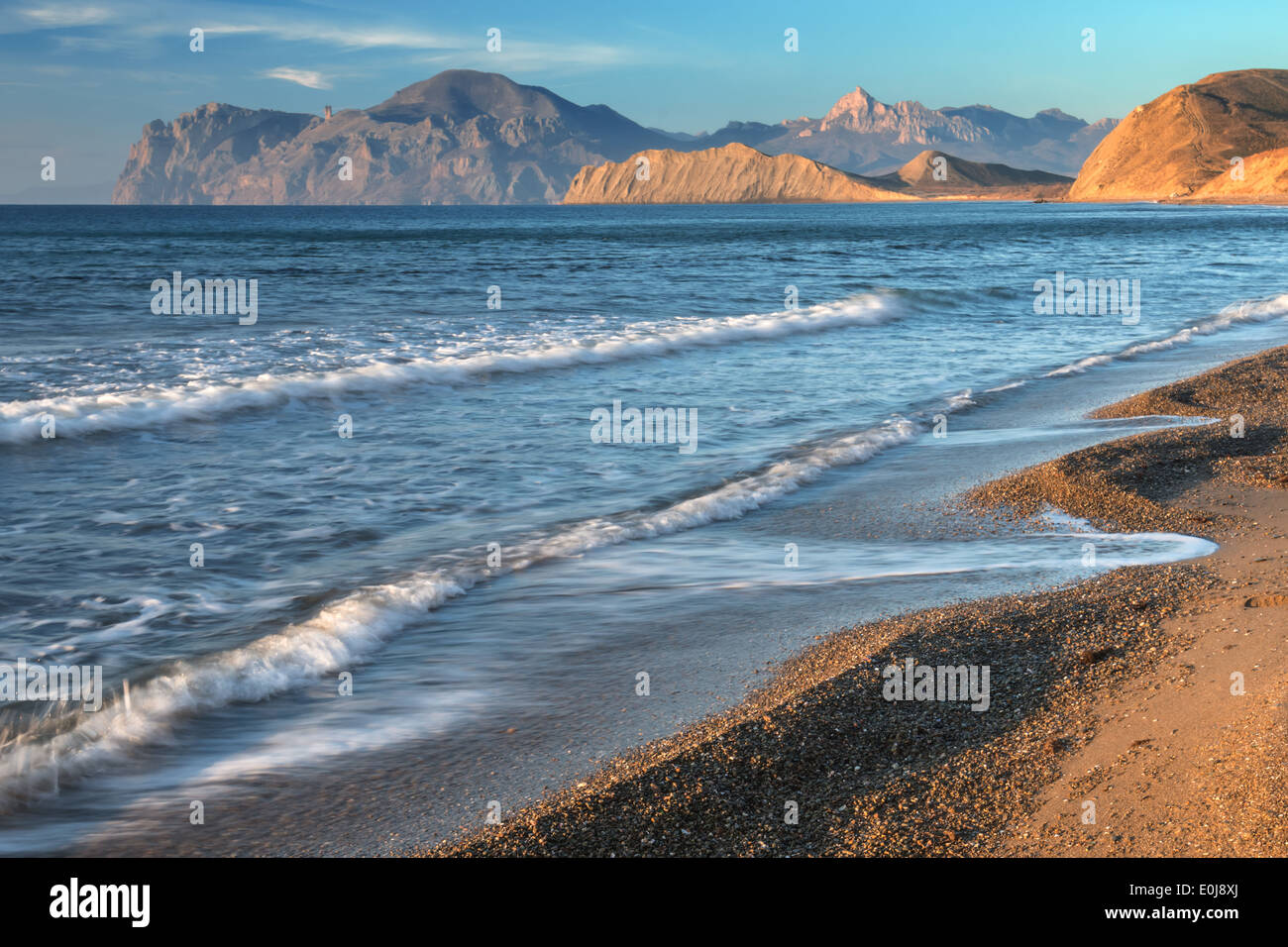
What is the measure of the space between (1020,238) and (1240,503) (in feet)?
191

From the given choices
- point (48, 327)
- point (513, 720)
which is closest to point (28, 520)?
point (513, 720)

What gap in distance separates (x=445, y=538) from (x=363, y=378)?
7238 mm

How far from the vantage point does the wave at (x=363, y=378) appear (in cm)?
1075

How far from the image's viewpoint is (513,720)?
4.47 metres

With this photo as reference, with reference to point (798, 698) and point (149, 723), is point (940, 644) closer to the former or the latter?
point (798, 698)

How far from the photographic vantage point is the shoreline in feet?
10.6

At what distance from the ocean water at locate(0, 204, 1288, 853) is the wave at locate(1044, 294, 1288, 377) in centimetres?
16

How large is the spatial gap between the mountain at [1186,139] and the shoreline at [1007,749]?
180 m

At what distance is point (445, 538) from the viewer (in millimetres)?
7090
